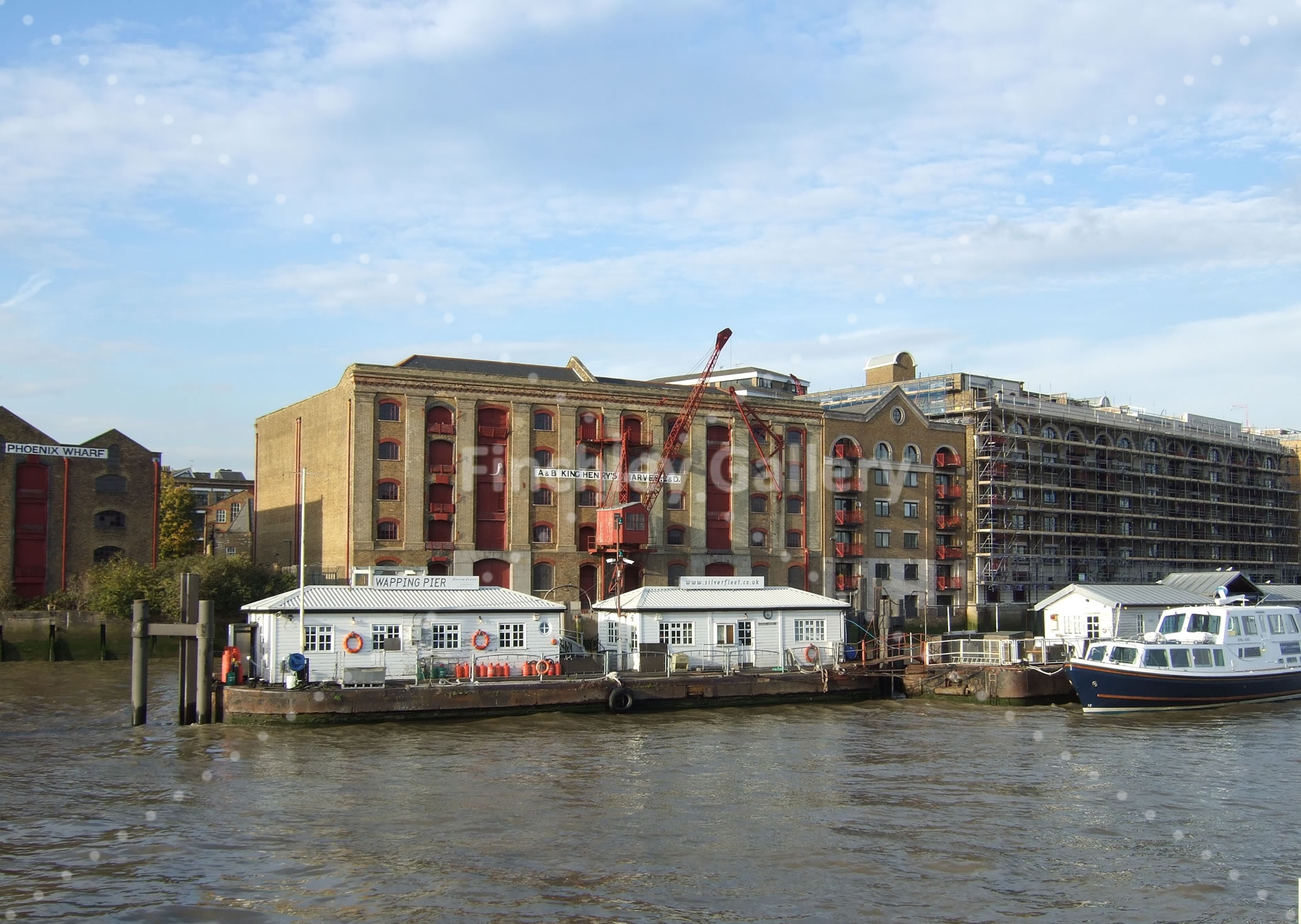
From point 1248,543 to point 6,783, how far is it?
378 ft

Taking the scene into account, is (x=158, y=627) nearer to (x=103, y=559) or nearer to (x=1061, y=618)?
(x=103, y=559)

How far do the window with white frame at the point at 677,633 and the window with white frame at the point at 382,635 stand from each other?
11717 millimetres

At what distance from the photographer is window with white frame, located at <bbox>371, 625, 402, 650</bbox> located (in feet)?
152

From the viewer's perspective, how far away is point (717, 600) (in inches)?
2141

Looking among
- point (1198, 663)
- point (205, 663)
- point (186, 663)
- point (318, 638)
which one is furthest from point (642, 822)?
point (1198, 663)

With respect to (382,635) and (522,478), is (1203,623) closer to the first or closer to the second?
(382,635)

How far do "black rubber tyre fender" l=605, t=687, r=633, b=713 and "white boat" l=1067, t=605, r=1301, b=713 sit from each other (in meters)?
16.8

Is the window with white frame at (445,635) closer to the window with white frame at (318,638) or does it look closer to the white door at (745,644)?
the window with white frame at (318,638)

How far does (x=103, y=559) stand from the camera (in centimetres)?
7394

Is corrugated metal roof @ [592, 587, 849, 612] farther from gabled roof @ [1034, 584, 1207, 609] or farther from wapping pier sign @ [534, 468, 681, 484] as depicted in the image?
wapping pier sign @ [534, 468, 681, 484]

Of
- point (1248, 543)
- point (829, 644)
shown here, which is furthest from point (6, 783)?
point (1248, 543)

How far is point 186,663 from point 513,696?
37.2 feet

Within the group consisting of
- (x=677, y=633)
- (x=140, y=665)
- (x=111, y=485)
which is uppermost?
(x=111, y=485)

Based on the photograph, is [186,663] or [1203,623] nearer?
[186,663]
